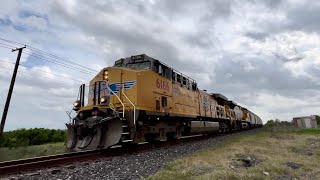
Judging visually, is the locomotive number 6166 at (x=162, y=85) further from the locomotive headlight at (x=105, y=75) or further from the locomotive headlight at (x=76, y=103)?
the locomotive headlight at (x=76, y=103)

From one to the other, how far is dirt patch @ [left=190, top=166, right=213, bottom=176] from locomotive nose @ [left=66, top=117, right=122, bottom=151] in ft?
10.6

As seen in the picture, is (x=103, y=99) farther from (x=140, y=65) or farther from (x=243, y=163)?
(x=243, y=163)

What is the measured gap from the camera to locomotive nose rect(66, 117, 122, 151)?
977 centimetres

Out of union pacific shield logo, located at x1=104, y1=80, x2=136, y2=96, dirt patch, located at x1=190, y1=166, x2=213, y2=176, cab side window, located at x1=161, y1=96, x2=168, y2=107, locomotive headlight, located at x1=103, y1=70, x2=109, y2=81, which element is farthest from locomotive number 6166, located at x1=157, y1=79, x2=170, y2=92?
dirt patch, located at x1=190, y1=166, x2=213, y2=176

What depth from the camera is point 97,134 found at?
9.93 meters

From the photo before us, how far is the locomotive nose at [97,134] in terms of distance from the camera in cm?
977

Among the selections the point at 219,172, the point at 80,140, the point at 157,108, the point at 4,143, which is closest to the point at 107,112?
the point at 80,140

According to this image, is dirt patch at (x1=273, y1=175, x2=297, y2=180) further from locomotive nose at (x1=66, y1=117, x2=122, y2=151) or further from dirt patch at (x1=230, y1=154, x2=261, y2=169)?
locomotive nose at (x1=66, y1=117, x2=122, y2=151)

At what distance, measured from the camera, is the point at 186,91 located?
52.9 ft

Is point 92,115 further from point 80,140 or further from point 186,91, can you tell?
point 186,91

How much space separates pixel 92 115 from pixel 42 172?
160 inches

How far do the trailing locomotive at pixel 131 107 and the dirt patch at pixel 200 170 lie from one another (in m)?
3.22

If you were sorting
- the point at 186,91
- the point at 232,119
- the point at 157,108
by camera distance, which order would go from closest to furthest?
the point at 157,108 < the point at 186,91 < the point at 232,119

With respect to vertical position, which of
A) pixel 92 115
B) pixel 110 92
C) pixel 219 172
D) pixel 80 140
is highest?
pixel 110 92
